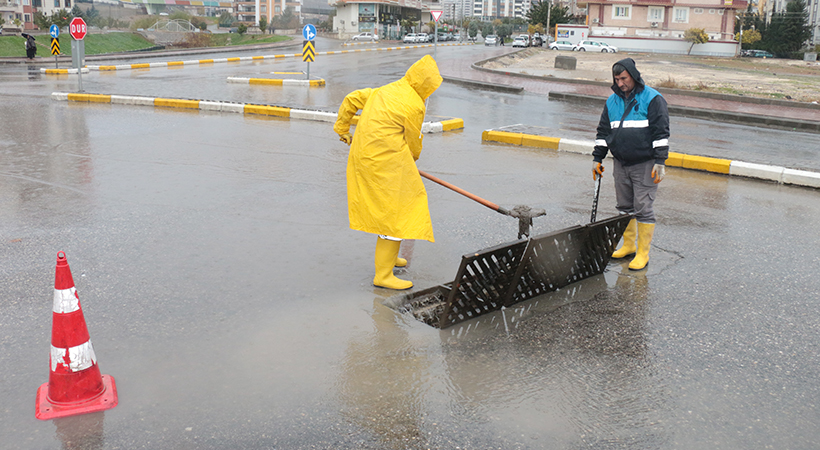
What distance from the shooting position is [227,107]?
14.3 meters

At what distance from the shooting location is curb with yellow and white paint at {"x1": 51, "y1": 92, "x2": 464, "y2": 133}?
497 inches

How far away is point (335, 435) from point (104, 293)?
241cm

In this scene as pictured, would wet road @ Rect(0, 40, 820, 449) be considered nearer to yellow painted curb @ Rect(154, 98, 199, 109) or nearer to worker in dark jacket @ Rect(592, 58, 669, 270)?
worker in dark jacket @ Rect(592, 58, 669, 270)

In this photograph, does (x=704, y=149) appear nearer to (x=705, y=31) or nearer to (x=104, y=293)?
(x=104, y=293)

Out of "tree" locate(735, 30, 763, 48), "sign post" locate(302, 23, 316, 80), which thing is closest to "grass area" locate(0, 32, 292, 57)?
"sign post" locate(302, 23, 316, 80)

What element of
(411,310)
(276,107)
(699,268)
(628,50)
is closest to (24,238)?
(411,310)

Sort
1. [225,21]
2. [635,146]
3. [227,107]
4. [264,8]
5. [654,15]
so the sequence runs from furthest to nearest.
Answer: [264,8] < [225,21] < [654,15] < [227,107] < [635,146]

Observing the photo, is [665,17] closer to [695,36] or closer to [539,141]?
[695,36]

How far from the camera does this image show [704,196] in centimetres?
801

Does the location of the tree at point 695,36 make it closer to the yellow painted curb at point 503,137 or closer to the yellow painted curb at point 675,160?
the yellow painted curb at point 503,137

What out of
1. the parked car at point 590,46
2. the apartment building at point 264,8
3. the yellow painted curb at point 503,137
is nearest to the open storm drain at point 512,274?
the yellow painted curb at point 503,137

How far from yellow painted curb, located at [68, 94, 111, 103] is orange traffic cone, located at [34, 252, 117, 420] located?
46.2 ft

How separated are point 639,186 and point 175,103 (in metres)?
12.0

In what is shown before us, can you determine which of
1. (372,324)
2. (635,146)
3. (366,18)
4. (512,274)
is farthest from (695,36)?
(372,324)
